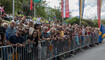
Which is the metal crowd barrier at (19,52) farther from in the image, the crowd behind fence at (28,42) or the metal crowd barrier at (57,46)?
the metal crowd barrier at (57,46)

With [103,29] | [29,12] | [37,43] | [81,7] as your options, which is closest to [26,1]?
[29,12]

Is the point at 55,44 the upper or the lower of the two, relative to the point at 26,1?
lower

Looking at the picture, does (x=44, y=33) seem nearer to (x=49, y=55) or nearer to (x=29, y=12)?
(x=49, y=55)

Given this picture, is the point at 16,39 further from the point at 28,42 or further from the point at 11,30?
the point at 11,30

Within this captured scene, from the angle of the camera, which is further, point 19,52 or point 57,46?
point 57,46

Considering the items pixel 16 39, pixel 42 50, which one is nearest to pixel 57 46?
pixel 42 50

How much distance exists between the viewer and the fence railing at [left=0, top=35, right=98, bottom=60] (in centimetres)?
464

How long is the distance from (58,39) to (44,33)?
32.3 inches

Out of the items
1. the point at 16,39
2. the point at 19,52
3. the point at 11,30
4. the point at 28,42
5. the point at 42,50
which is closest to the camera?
the point at 19,52

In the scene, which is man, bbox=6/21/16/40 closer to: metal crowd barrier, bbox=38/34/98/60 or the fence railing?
the fence railing

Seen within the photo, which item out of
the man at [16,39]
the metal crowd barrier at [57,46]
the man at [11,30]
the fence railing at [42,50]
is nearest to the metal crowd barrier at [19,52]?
the fence railing at [42,50]

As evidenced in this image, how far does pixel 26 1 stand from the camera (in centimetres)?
2927

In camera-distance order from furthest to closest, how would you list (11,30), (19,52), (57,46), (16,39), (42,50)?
(57,46) < (42,50) < (11,30) < (16,39) < (19,52)

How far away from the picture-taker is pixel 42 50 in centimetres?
622
